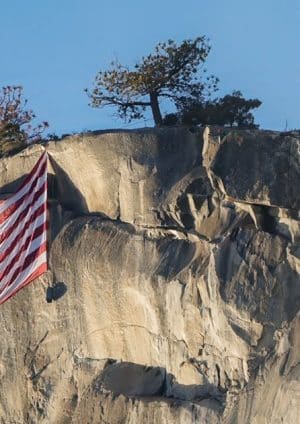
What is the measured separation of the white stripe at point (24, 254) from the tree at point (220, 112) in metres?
5.16

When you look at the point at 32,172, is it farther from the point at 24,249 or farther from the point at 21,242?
the point at 24,249

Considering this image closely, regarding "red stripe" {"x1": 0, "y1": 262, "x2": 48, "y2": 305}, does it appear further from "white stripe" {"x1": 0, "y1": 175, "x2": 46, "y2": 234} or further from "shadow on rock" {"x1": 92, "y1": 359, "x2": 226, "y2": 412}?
"shadow on rock" {"x1": 92, "y1": 359, "x2": 226, "y2": 412}

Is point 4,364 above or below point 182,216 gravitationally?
below

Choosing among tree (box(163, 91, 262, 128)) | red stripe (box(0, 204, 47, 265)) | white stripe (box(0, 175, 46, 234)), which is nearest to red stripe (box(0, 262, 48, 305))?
red stripe (box(0, 204, 47, 265))

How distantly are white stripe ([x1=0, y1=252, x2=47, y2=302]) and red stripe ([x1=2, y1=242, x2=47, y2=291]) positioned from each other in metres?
0.07

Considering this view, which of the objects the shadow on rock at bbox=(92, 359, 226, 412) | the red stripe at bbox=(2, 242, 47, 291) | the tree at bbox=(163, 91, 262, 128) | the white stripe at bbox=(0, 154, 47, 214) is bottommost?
the shadow on rock at bbox=(92, 359, 226, 412)

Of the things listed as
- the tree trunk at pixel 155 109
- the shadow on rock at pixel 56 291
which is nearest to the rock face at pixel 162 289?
→ the shadow on rock at pixel 56 291

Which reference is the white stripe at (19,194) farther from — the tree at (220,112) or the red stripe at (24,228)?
the tree at (220,112)

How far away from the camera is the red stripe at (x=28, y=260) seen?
2755 cm

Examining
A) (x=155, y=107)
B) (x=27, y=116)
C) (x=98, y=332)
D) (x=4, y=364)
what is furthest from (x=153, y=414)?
(x=27, y=116)

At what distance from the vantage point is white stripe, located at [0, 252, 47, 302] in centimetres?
2755

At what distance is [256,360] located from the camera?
76.3ft

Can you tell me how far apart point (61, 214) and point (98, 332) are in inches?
113

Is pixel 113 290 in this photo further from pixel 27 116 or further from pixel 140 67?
pixel 27 116
